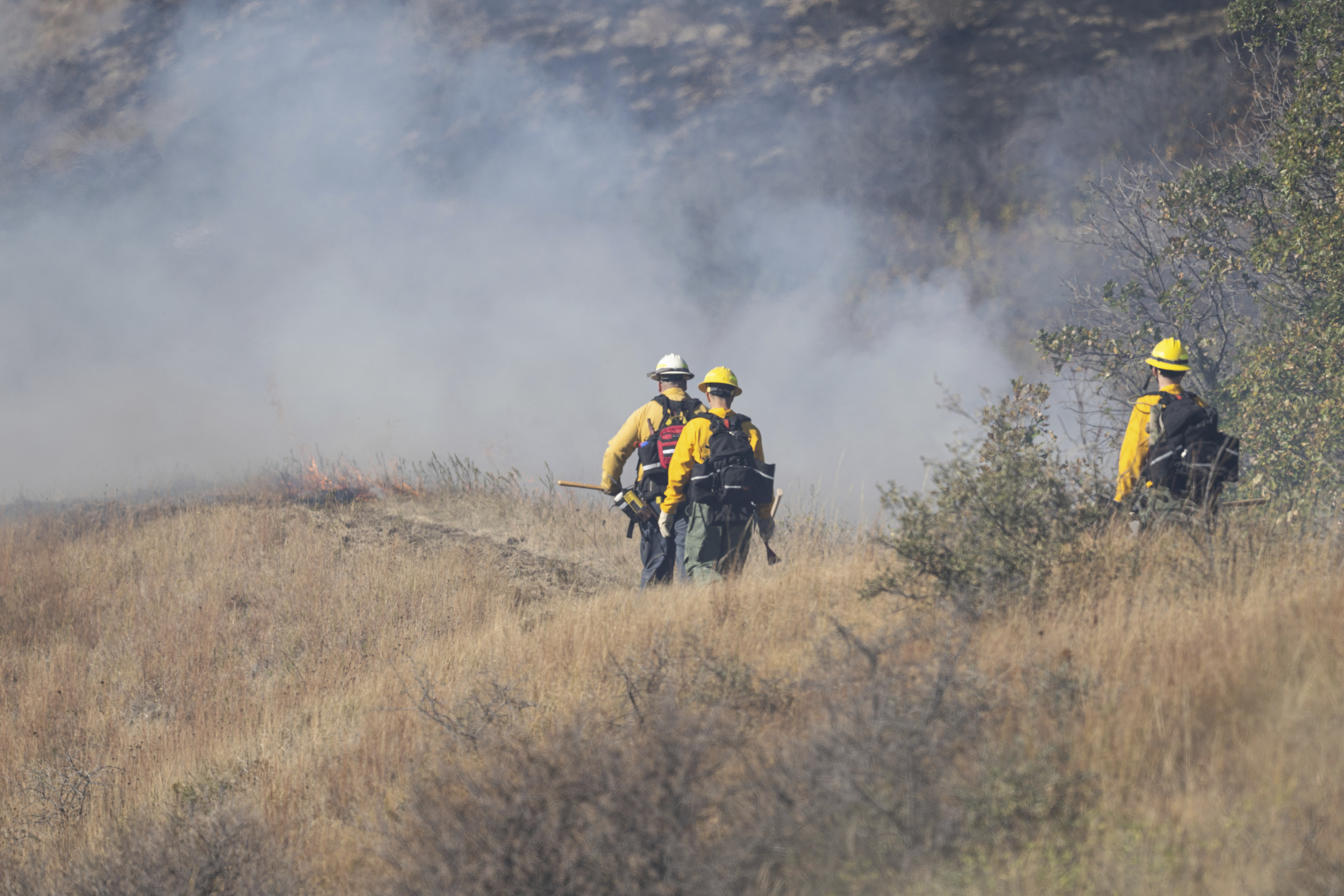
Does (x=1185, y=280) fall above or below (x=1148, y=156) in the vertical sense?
below

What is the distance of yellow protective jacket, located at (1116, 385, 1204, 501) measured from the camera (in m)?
5.19

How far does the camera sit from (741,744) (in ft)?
9.25

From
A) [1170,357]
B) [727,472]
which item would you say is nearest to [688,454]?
[727,472]

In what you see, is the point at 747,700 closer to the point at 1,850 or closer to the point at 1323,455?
the point at 1,850

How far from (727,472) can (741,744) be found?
10.9 ft

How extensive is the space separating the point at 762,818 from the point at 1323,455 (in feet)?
25.5

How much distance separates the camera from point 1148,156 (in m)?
18.9

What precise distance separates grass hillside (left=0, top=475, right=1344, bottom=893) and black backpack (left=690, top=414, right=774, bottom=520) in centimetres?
53

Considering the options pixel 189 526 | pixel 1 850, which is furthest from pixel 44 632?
pixel 1 850

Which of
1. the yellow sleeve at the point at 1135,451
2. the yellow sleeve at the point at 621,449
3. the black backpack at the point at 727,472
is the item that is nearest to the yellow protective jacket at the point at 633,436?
the yellow sleeve at the point at 621,449

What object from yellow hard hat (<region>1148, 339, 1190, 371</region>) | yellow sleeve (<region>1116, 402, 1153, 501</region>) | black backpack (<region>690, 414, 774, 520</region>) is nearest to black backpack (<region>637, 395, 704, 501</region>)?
black backpack (<region>690, 414, 774, 520</region>)

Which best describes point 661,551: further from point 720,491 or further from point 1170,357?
point 1170,357

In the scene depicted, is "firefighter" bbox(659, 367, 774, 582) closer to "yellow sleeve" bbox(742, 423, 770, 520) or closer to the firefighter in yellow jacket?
"yellow sleeve" bbox(742, 423, 770, 520)

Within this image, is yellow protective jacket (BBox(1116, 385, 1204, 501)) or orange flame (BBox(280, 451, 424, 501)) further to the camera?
orange flame (BBox(280, 451, 424, 501))
